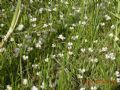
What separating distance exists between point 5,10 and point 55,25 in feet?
2.52

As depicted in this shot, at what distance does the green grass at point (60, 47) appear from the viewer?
126 inches

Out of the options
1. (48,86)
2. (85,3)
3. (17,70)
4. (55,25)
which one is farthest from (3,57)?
(85,3)

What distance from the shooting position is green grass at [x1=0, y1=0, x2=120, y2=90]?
10.5 ft

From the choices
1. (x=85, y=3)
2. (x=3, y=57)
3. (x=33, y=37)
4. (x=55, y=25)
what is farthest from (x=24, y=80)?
(x=85, y=3)

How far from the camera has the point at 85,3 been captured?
4492 millimetres

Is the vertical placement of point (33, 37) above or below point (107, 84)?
above

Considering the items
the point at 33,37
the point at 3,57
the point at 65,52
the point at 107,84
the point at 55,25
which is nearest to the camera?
the point at 107,84

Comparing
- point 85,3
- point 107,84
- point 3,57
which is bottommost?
point 107,84

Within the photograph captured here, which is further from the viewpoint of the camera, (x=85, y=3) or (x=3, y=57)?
(x=85, y=3)

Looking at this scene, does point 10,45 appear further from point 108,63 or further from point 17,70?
point 108,63

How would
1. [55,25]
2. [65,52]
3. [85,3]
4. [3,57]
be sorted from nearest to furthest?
[3,57] < [65,52] < [55,25] < [85,3]

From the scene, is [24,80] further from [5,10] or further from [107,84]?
[5,10]

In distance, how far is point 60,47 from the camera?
3787 millimetres

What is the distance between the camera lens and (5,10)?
4.42m
